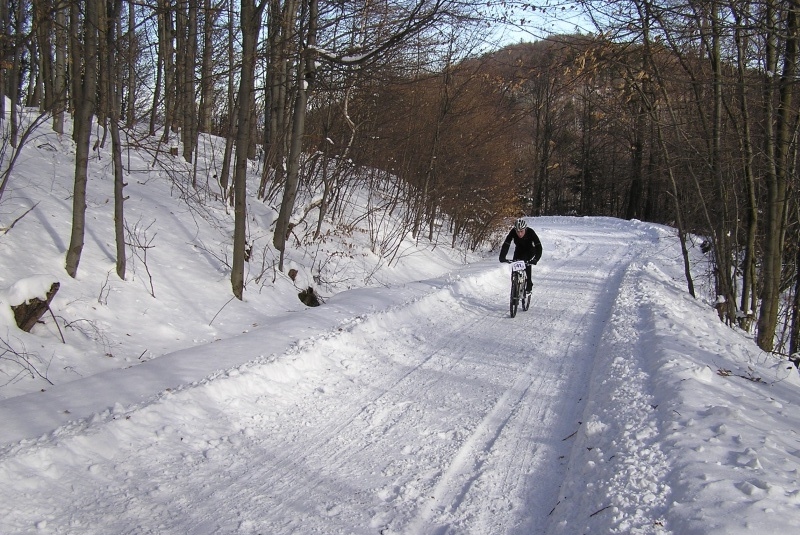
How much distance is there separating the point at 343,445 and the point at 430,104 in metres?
17.5

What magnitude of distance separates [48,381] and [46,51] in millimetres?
15516

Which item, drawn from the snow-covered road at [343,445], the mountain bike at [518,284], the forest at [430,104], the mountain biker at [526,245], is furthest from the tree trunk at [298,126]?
the mountain bike at [518,284]

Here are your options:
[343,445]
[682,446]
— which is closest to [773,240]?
[682,446]

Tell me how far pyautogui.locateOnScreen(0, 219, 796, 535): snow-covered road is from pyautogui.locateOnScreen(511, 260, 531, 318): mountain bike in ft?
7.10

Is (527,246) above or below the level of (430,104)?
below

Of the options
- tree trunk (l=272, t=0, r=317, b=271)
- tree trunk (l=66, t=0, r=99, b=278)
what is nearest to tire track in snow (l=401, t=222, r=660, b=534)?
tree trunk (l=272, t=0, r=317, b=271)

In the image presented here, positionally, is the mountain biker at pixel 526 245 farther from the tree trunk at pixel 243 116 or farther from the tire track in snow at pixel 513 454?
the tree trunk at pixel 243 116

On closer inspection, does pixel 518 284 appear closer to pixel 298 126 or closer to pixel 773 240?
pixel 773 240

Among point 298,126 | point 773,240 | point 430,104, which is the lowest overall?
point 773,240

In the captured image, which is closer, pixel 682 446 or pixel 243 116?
pixel 682 446

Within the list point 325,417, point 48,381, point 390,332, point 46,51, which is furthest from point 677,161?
point 46,51

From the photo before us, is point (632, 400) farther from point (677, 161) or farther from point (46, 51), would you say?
point (46, 51)

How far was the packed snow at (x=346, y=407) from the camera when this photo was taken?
380cm

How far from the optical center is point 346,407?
19.0ft
